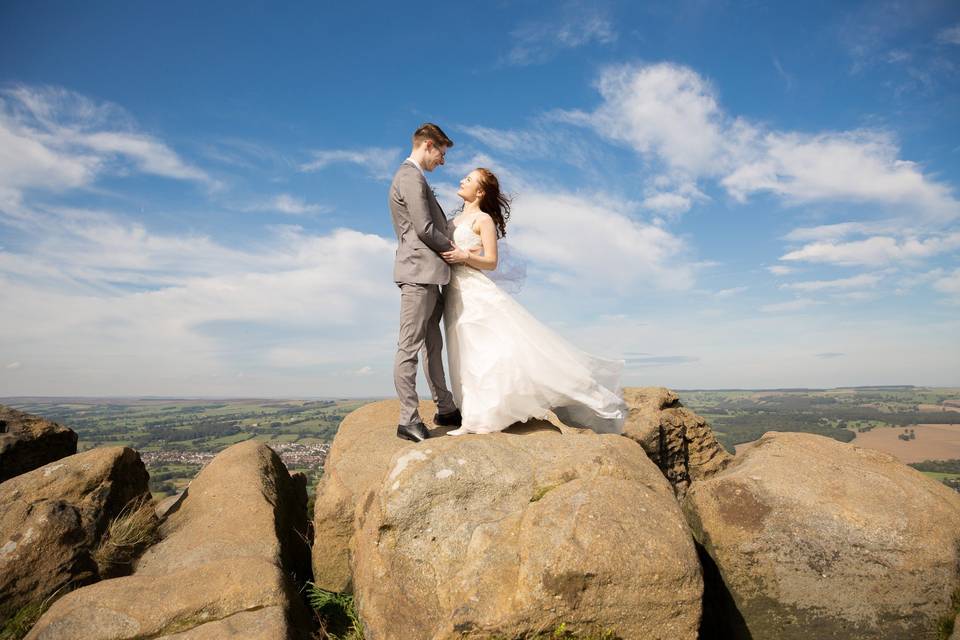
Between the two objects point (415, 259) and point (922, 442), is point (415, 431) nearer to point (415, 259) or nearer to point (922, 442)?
point (415, 259)

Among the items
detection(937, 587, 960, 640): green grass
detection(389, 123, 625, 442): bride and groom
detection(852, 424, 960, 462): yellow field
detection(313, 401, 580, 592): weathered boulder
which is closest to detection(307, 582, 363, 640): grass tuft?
detection(313, 401, 580, 592): weathered boulder

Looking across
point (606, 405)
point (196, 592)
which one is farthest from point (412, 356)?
point (196, 592)

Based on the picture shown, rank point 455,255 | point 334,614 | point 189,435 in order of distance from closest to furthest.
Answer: point 334,614, point 455,255, point 189,435

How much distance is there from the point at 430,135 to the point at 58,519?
7862 mm

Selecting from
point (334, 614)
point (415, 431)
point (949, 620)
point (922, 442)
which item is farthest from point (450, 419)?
point (922, 442)

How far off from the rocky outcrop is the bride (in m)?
3.29

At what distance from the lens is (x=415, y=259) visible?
28.6ft

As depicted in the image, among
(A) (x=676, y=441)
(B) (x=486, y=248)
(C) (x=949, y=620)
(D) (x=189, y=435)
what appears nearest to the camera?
(C) (x=949, y=620)

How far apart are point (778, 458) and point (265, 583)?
7.22 metres

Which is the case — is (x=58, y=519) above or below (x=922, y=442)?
above

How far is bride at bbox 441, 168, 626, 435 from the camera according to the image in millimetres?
8516

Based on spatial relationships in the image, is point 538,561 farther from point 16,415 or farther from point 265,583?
point 16,415

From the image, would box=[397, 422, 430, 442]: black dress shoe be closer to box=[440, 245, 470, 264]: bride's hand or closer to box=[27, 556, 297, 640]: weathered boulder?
box=[440, 245, 470, 264]: bride's hand

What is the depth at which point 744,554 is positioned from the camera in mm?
6656
